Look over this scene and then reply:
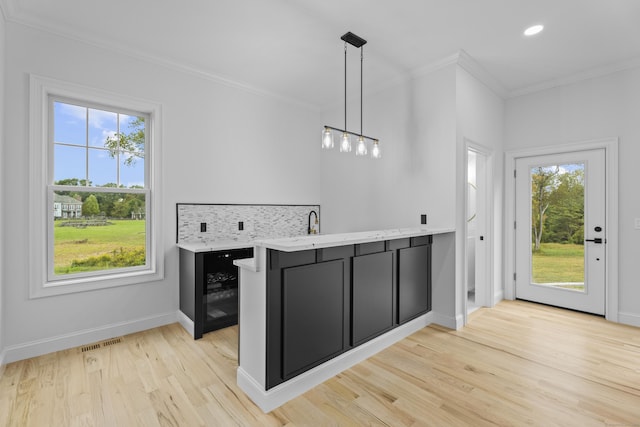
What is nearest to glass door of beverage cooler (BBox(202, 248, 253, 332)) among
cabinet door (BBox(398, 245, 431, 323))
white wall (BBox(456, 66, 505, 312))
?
cabinet door (BBox(398, 245, 431, 323))

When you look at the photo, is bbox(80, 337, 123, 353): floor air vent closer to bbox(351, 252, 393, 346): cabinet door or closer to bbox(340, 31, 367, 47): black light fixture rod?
bbox(351, 252, 393, 346): cabinet door

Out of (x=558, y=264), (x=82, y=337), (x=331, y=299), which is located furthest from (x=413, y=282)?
(x=82, y=337)

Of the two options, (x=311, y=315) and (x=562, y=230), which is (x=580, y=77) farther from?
(x=311, y=315)

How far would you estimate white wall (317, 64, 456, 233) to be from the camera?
3363 mm

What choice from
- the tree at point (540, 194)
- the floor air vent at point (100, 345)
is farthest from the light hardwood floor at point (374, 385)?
the tree at point (540, 194)

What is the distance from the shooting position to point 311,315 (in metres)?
2.22

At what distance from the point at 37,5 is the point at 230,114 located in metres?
1.84

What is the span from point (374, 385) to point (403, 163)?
244cm

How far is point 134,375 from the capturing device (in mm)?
2389

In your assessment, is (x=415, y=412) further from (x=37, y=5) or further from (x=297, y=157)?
(x=37, y=5)

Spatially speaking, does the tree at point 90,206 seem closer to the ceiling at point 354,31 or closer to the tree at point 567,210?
the ceiling at point 354,31

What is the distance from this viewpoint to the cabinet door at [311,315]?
209 cm

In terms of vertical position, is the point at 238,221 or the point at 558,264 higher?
the point at 238,221

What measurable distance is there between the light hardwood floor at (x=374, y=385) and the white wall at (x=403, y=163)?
1.39 metres
